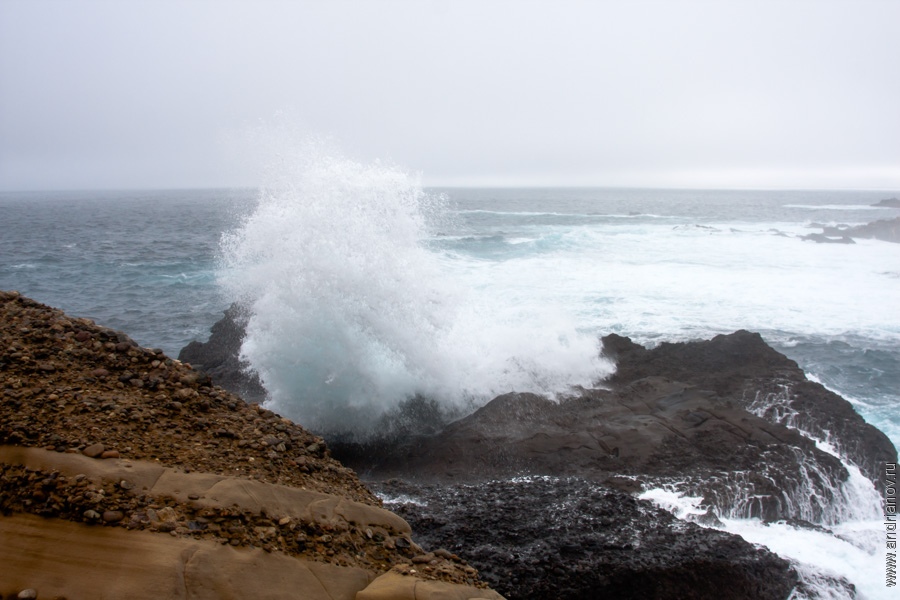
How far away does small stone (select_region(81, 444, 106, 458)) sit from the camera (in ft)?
12.0

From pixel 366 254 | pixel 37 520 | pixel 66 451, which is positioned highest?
pixel 366 254

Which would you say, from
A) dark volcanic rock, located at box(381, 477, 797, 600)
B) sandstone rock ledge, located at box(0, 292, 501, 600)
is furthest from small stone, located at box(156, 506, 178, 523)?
dark volcanic rock, located at box(381, 477, 797, 600)

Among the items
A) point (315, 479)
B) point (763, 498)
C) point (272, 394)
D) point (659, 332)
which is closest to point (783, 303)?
point (659, 332)

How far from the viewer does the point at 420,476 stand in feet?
24.4

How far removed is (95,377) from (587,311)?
14888 millimetres

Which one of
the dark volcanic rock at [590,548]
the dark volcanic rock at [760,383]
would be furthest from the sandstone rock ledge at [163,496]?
the dark volcanic rock at [760,383]

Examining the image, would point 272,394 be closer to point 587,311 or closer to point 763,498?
point 763,498

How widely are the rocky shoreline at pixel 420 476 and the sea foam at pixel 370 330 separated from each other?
0.65m

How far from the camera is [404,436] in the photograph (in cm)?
847

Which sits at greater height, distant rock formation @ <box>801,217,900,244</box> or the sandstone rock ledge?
distant rock formation @ <box>801,217,900,244</box>

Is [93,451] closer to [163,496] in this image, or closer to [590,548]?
[163,496]

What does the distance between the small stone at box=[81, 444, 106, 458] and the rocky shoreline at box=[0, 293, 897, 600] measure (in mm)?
14

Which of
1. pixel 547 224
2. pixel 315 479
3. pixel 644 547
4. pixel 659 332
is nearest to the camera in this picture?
pixel 315 479

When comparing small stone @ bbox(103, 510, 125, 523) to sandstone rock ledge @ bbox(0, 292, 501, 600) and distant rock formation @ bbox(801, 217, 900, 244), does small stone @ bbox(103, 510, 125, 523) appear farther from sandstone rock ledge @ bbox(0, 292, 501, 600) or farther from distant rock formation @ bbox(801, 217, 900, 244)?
distant rock formation @ bbox(801, 217, 900, 244)
